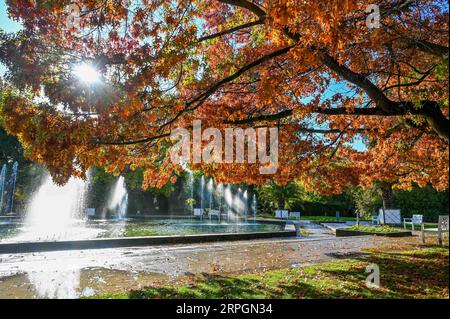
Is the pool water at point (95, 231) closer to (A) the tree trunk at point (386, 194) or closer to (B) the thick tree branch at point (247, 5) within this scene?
(A) the tree trunk at point (386, 194)

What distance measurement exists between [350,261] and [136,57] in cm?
697

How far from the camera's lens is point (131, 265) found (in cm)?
821

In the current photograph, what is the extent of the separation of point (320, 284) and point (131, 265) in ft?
14.5

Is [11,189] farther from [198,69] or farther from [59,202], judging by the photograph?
[198,69]

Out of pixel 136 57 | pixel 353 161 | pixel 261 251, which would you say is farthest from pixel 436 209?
pixel 136 57

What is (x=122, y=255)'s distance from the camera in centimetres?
957

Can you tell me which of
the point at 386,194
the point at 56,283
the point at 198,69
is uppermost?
the point at 198,69

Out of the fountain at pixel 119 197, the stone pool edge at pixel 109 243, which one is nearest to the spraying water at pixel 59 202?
the fountain at pixel 119 197

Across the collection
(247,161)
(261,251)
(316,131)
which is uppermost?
(316,131)

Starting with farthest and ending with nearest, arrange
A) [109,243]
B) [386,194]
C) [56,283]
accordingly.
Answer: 1. [386,194]
2. [109,243]
3. [56,283]

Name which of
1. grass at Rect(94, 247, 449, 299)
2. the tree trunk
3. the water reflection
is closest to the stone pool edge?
the water reflection

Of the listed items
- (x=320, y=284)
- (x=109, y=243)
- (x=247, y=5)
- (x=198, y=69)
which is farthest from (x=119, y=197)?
(x=247, y=5)

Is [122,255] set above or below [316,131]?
below
